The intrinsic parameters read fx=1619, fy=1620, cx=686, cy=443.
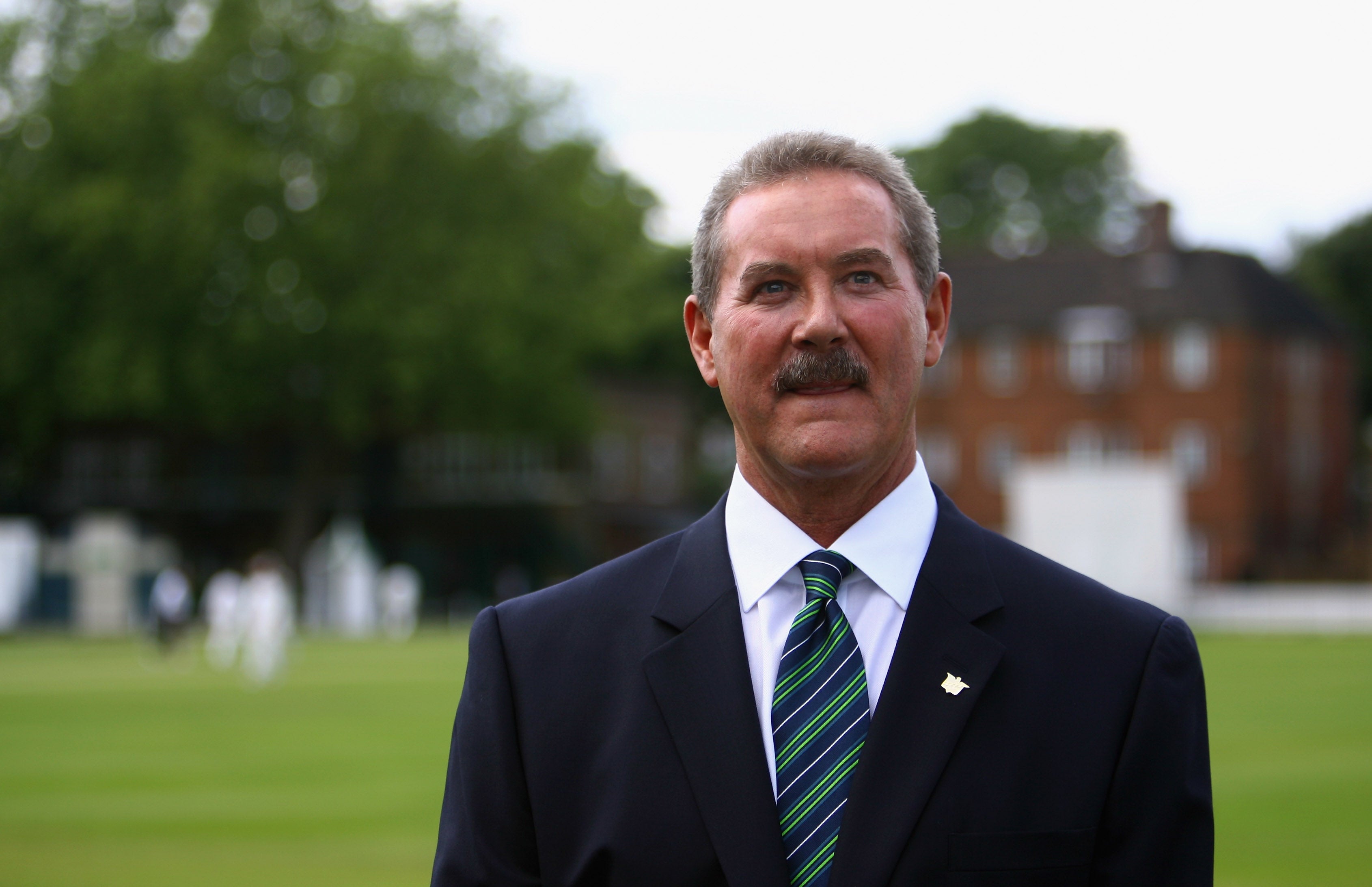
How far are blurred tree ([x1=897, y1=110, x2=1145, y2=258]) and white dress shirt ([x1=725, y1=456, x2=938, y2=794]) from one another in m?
73.1

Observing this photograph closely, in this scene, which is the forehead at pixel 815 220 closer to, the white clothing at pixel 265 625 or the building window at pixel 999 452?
the white clothing at pixel 265 625

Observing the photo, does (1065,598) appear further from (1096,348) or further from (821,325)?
(1096,348)

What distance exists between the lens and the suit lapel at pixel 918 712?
8.71 feet

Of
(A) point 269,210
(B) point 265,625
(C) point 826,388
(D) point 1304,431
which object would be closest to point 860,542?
(C) point 826,388

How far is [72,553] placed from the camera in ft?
177

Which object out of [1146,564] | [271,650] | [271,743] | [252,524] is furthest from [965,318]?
[271,743]

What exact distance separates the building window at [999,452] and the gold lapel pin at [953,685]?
2518 inches

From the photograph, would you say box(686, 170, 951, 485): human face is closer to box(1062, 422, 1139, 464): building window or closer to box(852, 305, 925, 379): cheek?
box(852, 305, 925, 379): cheek

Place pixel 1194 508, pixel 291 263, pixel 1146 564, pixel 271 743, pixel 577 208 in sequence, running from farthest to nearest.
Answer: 1. pixel 1194 508
2. pixel 577 208
3. pixel 291 263
4. pixel 1146 564
5. pixel 271 743

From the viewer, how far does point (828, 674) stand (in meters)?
2.80

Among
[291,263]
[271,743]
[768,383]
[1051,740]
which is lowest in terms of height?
[271,743]

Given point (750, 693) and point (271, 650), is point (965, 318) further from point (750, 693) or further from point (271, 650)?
point (750, 693)

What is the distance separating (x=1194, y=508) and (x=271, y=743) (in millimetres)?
50556

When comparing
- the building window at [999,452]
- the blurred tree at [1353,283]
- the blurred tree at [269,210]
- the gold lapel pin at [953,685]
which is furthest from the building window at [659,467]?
the gold lapel pin at [953,685]
